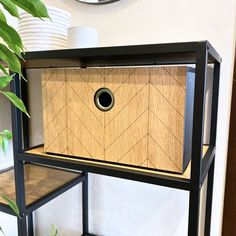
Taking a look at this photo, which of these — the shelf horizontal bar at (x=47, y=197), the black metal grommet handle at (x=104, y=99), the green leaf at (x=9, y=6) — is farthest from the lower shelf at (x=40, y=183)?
the green leaf at (x=9, y=6)

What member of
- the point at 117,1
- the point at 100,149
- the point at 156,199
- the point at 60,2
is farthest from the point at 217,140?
the point at 60,2

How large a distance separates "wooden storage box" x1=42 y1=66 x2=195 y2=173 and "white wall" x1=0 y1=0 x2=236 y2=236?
1.12ft

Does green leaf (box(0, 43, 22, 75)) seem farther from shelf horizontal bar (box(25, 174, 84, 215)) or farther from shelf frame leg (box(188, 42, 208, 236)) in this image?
shelf horizontal bar (box(25, 174, 84, 215))

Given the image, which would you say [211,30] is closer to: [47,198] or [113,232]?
[47,198]

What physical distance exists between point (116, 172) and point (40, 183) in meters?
0.55

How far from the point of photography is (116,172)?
2.27 feet

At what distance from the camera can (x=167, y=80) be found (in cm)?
64

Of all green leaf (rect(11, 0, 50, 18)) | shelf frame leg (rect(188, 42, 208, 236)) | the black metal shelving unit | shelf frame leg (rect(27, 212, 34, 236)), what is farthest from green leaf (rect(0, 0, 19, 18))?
shelf frame leg (rect(27, 212, 34, 236))

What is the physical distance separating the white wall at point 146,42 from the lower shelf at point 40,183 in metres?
0.16

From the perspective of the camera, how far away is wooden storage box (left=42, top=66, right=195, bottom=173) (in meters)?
0.65

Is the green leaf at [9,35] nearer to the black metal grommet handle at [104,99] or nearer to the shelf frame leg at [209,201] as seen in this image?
the black metal grommet handle at [104,99]

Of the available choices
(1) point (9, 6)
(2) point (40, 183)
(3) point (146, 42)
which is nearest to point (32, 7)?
(1) point (9, 6)

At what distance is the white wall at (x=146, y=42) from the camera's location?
926mm

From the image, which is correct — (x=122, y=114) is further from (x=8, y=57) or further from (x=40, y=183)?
(x=40, y=183)
